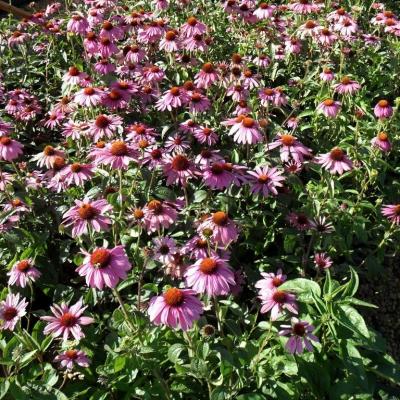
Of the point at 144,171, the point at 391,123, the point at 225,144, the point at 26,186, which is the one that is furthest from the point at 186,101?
the point at 391,123

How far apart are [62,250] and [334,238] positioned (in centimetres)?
132

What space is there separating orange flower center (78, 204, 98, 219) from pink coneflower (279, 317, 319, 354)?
31.6 inches

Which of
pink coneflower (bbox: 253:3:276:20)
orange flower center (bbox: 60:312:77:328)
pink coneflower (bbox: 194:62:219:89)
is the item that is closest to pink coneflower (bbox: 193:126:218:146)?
pink coneflower (bbox: 194:62:219:89)

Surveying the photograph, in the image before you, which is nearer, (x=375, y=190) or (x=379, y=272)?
(x=379, y=272)

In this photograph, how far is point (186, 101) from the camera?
2984mm

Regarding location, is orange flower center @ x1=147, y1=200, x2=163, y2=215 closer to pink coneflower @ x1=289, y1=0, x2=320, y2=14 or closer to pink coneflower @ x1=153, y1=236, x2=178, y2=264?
pink coneflower @ x1=153, y1=236, x2=178, y2=264

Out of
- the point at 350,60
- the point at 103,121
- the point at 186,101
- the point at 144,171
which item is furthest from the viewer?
the point at 350,60

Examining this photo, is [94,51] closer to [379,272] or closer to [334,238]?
[334,238]

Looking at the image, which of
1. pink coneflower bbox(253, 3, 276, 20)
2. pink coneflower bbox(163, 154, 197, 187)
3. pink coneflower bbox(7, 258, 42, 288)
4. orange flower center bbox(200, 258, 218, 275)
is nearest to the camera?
orange flower center bbox(200, 258, 218, 275)

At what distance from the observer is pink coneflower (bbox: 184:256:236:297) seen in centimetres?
174

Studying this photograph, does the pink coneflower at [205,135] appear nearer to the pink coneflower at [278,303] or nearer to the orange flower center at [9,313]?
the pink coneflower at [278,303]

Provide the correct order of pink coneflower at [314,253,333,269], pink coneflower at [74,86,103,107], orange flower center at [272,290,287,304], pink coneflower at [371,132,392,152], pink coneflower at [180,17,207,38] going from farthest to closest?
pink coneflower at [180,17,207,38], pink coneflower at [74,86,103,107], pink coneflower at [371,132,392,152], pink coneflower at [314,253,333,269], orange flower center at [272,290,287,304]

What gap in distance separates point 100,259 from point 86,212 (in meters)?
0.31

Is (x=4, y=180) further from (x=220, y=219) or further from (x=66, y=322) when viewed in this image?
(x=220, y=219)
